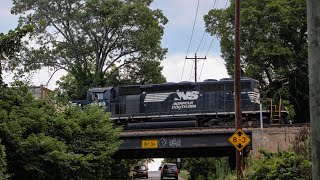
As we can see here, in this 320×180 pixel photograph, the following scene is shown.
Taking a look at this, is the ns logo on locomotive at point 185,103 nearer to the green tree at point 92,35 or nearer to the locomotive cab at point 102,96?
the locomotive cab at point 102,96

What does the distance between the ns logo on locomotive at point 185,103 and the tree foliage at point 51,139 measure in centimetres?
809

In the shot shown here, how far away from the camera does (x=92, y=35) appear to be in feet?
178

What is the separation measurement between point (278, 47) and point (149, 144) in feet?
75.3

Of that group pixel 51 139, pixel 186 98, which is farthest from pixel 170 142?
pixel 51 139

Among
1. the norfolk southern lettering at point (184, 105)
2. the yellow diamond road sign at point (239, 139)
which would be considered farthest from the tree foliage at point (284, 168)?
the norfolk southern lettering at point (184, 105)

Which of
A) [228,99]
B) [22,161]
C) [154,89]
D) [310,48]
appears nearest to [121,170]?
[154,89]

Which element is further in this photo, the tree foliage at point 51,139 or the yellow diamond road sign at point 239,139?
the yellow diamond road sign at point 239,139

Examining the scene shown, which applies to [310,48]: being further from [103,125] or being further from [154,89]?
[154,89]

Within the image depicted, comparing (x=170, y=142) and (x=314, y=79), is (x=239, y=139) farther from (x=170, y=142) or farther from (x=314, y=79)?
A: (x=314, y=79)

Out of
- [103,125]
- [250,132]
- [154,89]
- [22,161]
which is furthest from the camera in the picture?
[154,89]

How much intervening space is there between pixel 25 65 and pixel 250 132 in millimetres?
34931

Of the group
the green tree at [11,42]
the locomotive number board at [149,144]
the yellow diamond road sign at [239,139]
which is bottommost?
the locomotive number board at [149,144]

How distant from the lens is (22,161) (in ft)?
57.6

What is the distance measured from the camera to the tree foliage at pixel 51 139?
1742 centimetres
